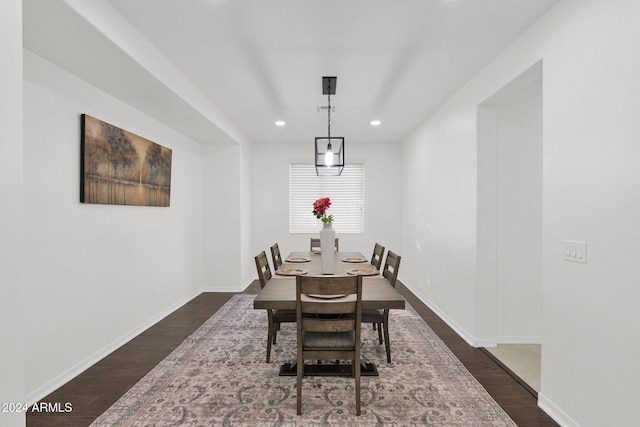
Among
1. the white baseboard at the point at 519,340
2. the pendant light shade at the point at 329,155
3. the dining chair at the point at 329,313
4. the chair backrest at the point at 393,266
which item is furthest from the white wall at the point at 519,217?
the dining chair at the point at 329,313

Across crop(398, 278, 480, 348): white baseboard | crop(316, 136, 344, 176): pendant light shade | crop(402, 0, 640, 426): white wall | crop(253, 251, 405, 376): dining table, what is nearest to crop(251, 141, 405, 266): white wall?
crop(398, 278, 480, 348): white baseboard

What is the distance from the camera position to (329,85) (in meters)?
3.34

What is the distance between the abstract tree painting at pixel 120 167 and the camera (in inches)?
109

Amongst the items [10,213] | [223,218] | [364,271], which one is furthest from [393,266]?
[223,218]

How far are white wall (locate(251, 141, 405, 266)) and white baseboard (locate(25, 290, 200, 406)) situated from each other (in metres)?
2.57

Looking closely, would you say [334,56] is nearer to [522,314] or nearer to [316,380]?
[316,380]

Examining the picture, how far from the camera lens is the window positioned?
634cm

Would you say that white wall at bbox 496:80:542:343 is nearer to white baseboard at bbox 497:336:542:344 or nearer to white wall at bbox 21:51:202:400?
white baseboard at bbox 497:336:542:344

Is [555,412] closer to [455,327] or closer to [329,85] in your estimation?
[455,327]

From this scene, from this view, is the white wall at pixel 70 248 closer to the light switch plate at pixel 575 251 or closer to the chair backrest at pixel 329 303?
the chair backrest at pixel 329 303

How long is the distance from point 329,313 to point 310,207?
4318 mm

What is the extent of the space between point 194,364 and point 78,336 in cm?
95

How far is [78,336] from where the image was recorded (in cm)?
268

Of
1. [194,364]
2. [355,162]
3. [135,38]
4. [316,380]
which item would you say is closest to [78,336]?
[194,364]
